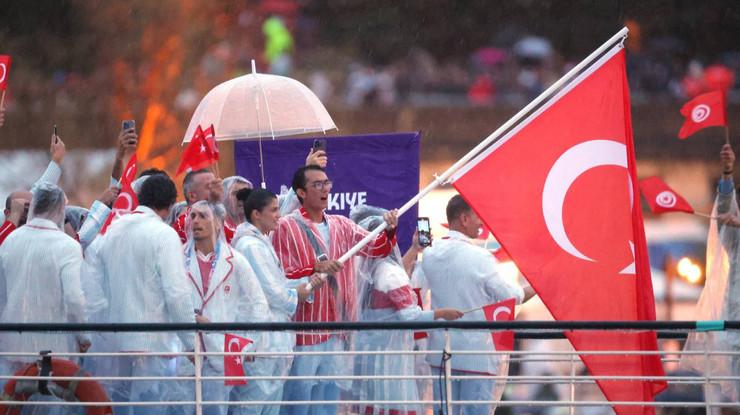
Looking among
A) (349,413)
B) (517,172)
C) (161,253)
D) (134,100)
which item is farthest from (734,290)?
(134,100)

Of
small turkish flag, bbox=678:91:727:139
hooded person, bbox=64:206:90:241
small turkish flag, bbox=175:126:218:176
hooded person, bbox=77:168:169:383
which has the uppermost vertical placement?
small turkish flag, bbox=678:91:727:139

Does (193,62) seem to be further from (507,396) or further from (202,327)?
(202,327)

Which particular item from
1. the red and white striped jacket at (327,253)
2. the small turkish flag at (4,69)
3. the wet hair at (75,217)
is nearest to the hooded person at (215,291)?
the red and white striped jacket at (327,253)

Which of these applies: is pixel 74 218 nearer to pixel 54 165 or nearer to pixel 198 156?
pixel 54 165

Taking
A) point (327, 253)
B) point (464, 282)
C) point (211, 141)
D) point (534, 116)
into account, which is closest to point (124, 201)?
point (211, 141)

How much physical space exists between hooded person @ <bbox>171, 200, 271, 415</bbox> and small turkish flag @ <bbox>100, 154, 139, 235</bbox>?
290mm

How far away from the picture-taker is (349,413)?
7.09 m

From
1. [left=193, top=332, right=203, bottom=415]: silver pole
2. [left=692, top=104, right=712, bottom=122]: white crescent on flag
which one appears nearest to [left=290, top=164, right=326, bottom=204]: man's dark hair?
[left=193, top=332, right=203, bottom=415]: silver pole

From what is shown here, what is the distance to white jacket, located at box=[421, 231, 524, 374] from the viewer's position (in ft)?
25.8

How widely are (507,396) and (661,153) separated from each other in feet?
26.0

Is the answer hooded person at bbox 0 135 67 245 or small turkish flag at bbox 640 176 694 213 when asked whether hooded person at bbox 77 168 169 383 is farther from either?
small turkish flag at bbox 640 176 694 213

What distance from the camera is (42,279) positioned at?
7172 millimetres

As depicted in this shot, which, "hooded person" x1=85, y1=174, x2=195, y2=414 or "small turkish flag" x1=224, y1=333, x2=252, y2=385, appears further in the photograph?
"hooded person" x1=85, y1=174, x2=195, y2=414

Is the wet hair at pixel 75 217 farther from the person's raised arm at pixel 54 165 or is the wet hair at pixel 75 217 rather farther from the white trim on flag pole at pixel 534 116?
the white trim on flag pole at pixel 534 116
